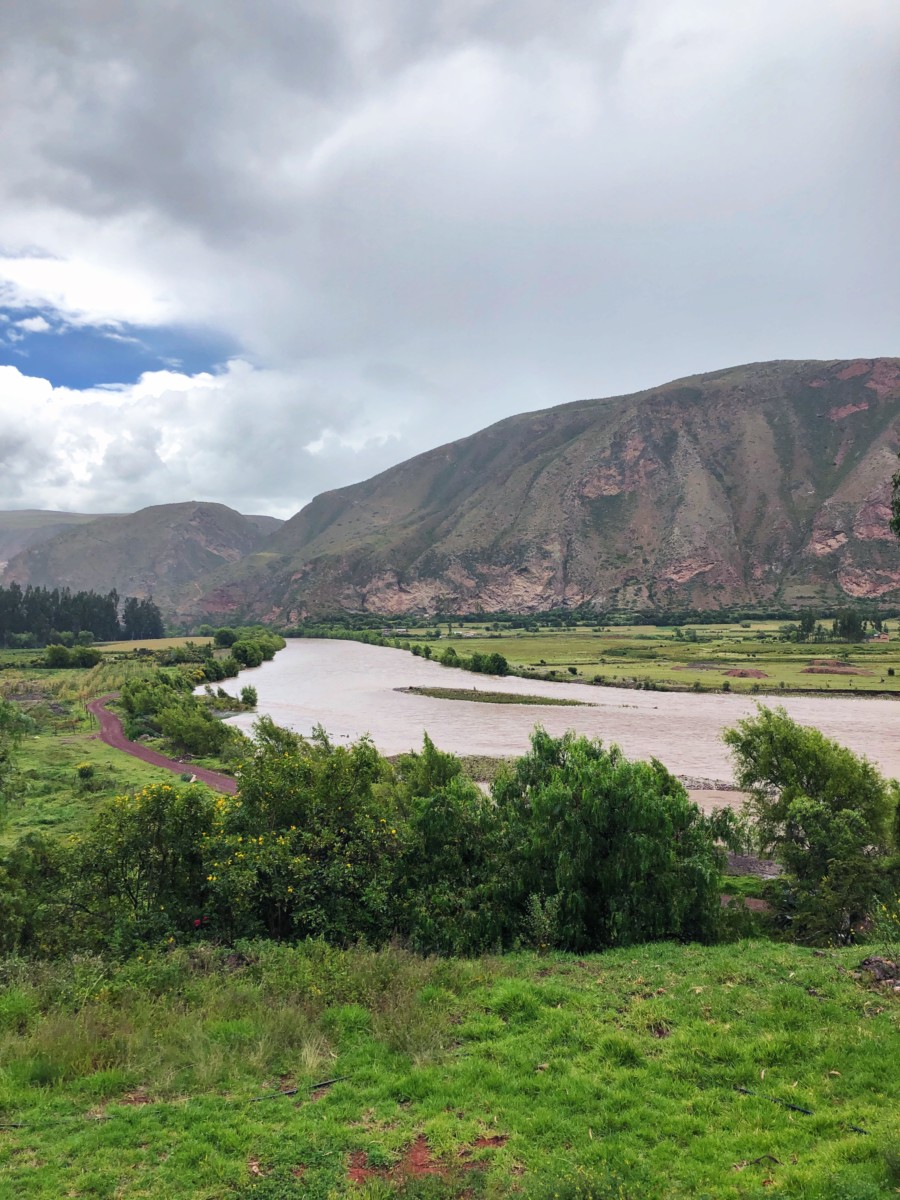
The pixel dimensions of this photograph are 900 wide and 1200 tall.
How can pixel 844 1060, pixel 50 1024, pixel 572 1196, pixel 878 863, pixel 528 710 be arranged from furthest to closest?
1. pixel 528 710
2. pixel 878 863
3. pixel 50 1024
4. pixel 844 1060
5. pixel 572 1196

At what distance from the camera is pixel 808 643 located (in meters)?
111

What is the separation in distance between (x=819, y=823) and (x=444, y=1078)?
16761 millimetres

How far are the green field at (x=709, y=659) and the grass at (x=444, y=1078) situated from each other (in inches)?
2626

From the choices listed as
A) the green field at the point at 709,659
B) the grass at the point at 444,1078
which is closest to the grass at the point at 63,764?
the grass at the point at 444,1078

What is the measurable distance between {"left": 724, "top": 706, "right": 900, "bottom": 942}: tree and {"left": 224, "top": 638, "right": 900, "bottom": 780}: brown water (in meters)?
17.4

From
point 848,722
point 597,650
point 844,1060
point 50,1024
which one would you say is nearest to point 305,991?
point 50,1024

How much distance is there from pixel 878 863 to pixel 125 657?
377ft

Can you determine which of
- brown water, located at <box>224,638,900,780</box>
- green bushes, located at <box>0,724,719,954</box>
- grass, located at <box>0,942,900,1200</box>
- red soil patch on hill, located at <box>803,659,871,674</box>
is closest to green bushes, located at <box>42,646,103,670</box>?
brown water, located at <box>224,638,900,780</box>

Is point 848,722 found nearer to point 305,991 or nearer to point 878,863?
point 878,863

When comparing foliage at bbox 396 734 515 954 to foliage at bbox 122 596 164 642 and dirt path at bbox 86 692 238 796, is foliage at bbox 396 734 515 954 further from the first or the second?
foliage at bbox 122 596 164 642

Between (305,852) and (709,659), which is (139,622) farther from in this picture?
(305,852)

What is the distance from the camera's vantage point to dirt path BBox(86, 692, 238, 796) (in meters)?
41.3

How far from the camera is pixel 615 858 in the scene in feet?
55.3

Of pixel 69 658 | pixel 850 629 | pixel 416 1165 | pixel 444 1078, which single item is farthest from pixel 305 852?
pixel 850 629
